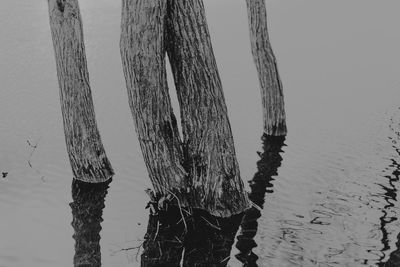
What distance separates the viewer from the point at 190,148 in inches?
303

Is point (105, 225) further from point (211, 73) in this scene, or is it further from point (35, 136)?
point (35, 136)

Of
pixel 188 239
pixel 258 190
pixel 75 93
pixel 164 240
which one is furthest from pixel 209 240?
pixel 75 93

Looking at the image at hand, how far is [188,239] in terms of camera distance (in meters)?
7.22

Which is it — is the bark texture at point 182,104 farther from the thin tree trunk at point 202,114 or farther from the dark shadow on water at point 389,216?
the dark shadow on water at point 389,216

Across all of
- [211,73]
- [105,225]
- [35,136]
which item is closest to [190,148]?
[211,73]

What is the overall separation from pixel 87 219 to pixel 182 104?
232 centimetres

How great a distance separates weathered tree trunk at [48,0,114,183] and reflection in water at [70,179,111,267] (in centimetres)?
24

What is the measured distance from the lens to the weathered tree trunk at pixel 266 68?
36.0ft

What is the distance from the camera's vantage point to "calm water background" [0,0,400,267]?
7211mm

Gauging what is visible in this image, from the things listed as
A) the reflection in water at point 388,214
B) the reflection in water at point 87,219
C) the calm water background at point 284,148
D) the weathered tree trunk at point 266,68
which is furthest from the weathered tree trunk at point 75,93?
the reflection in water at point 388,214

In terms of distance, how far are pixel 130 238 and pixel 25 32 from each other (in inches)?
775

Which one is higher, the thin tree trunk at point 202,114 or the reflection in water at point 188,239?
the thin tree trunk at point 202,114

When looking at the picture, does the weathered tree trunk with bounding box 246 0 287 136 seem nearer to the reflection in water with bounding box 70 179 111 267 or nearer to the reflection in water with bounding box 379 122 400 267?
the reflection in water with bounding box 379 122 400 267

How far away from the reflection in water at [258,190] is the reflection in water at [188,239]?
16 centimetres
